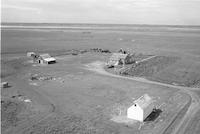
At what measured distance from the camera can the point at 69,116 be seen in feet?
84.7

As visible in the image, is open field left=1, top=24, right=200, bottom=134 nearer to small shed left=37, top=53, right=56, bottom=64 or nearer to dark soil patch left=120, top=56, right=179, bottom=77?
dark soil patch left=120, top=56, right=179, bottom=77

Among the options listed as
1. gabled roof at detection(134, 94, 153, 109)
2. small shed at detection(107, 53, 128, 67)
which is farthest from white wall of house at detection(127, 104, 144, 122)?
small shed at detection(107, 53, 128, 67)

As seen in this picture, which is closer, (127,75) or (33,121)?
(33,121)

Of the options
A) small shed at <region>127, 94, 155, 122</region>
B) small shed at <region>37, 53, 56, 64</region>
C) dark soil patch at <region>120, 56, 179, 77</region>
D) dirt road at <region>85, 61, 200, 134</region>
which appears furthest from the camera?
small shed at <region>37, 53, 56, 64</region>

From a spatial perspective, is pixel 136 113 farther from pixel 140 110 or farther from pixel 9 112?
pixel 9 112

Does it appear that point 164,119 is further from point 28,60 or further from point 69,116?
point 28,60

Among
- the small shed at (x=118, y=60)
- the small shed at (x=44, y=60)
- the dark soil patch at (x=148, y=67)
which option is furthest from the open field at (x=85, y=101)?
the small shed at (x=44, y=60)

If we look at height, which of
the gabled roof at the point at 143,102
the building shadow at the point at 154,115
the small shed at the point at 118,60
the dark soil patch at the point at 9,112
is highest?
the small shed at the point at 118,60

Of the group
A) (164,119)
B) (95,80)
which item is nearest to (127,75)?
(95,80)

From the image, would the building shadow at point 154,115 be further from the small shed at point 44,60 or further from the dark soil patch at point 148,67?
the small shed at point 44,60

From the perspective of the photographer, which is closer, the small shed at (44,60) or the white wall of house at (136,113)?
the white wall of house at (136,113)

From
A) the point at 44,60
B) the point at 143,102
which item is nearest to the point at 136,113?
the point at 143,102

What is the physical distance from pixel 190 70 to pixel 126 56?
16362 millimetres

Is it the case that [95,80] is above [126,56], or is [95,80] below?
below
